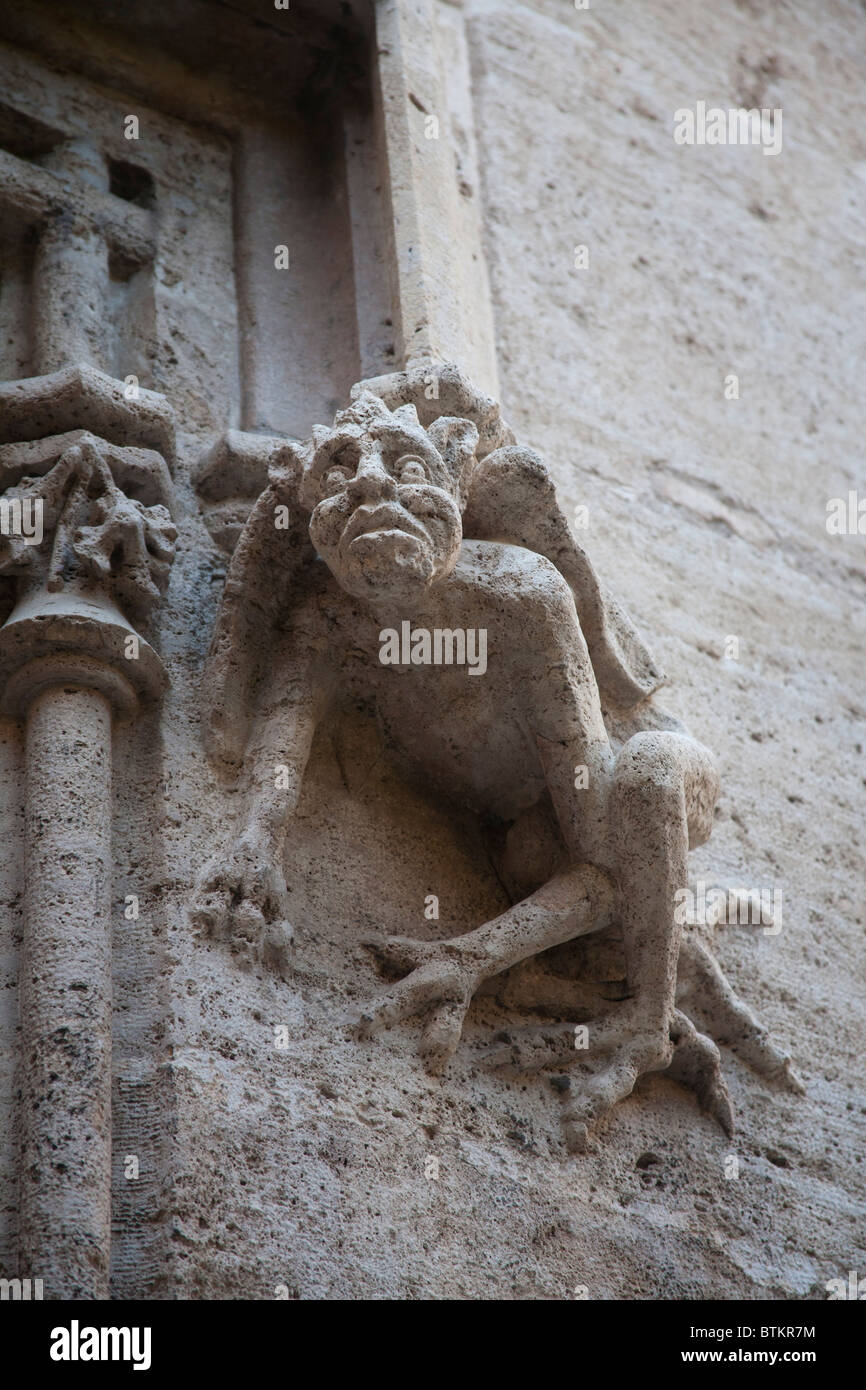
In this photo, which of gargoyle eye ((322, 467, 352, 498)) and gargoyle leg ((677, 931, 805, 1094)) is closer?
gargoyle eye ((322, 467, 352, 498))

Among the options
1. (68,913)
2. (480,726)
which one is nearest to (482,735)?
(480,726)

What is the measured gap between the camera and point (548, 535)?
2.82m

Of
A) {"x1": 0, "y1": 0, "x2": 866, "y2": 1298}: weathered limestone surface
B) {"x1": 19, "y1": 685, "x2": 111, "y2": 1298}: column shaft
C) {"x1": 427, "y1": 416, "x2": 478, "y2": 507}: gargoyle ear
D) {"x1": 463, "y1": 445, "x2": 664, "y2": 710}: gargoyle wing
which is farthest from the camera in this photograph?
{"x1": 463, "y1": 445, "x2": 664, "y2": 710}: gargoyle wing

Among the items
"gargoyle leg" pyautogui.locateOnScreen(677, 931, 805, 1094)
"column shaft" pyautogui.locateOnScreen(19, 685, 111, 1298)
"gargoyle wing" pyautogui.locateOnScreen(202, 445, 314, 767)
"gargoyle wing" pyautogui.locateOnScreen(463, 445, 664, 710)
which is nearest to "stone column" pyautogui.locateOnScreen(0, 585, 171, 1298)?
"column shaft" pyautogui.locateOnScreen(19, 685, 111, 1298)

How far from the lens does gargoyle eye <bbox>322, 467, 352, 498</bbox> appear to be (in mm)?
2497

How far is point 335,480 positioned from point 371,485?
0.08 meters

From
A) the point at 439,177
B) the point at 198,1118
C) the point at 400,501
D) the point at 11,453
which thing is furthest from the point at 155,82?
the point at 198,1118

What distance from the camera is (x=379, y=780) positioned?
2834mm

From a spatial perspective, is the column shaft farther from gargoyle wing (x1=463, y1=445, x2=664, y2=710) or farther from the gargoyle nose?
gargoyle wing (x1=463, y1=445, x2=664, y2=710)

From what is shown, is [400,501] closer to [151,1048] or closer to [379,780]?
[379,780]

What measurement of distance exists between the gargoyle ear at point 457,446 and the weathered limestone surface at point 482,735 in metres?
0.45

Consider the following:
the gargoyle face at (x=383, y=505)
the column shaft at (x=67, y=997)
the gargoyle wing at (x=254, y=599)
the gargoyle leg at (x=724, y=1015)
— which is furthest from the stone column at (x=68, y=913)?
the gargoyle leg at (x=724, y=1015)

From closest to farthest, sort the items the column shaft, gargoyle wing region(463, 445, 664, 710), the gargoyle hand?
1. the column shaft
2. the gargoyle hand
3. gargoyle wing region(463, 445, 664, 710)
